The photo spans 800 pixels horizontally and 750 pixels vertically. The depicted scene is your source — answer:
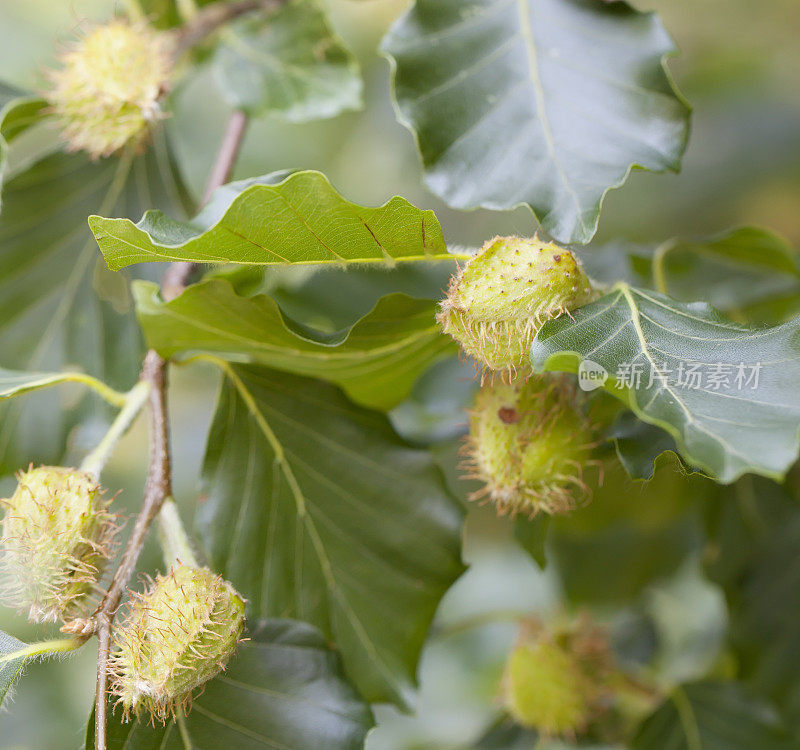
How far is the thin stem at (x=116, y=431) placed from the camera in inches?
26.9

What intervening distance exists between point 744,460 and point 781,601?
0.76 meters

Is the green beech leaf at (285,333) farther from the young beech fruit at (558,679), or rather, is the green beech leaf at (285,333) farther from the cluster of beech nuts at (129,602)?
the young beech fruit at (558,679)

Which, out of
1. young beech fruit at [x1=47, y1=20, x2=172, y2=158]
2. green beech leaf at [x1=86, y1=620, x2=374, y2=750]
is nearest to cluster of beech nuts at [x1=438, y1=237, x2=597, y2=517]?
green beech leaf at [x1=86, y1=620, x2=374, y2=750]

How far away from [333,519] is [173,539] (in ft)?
0.57

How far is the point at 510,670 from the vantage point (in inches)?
42.3

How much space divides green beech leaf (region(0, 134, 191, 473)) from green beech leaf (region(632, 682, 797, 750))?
79 cm

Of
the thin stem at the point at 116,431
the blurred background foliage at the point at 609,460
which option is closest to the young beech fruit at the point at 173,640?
the thin stem at the point at 116,431

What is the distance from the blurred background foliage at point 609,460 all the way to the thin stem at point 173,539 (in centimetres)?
29

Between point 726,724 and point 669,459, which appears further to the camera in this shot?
point 726,724

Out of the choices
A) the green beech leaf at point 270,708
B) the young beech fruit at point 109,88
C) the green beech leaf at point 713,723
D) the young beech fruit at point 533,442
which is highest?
the young beech fruit at point 109,88

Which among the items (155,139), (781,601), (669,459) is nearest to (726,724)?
(781,601)

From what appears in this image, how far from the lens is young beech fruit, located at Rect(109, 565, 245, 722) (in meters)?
0.58

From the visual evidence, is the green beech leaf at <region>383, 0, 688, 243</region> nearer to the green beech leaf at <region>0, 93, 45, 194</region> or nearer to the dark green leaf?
the dark green leaf

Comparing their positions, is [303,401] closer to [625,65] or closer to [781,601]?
[625,65]
